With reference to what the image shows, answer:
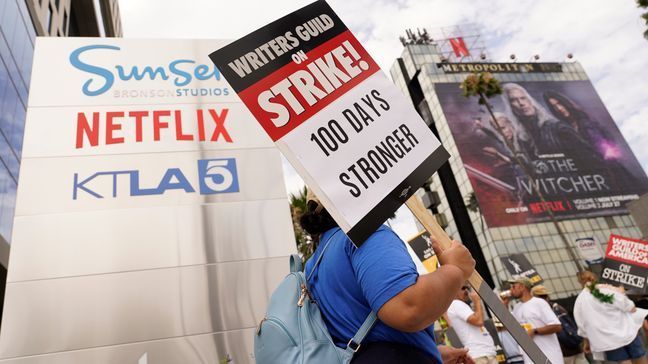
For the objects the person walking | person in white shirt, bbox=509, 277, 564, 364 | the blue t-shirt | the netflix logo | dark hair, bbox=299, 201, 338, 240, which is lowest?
the person walking

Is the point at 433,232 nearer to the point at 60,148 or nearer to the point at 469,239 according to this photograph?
the point at 60,148

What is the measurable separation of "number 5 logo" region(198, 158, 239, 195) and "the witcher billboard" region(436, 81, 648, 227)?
46.6 metres

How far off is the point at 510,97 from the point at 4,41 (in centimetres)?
5425

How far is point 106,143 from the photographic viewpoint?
17.1ft

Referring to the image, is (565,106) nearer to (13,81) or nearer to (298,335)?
(13,81)

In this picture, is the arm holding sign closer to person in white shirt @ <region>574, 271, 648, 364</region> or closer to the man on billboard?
person in white shirt @ <region>574, 271, 648, 364</region>

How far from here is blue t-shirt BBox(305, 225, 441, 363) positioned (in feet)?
5.05

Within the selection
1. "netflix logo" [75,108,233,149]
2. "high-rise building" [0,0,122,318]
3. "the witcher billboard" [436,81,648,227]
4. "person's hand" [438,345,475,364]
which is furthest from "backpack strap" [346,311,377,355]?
"the witcher billboard" [436,81,648,227]

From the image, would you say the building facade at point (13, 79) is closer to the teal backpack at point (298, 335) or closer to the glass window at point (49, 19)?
the glass window at point (49, 19)

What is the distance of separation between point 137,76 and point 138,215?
6.54ft

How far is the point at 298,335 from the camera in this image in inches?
64.7

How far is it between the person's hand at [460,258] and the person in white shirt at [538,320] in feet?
15.6

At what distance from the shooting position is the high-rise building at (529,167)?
48.7 m

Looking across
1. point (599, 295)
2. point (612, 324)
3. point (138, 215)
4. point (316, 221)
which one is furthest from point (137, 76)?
point (612, 324)
